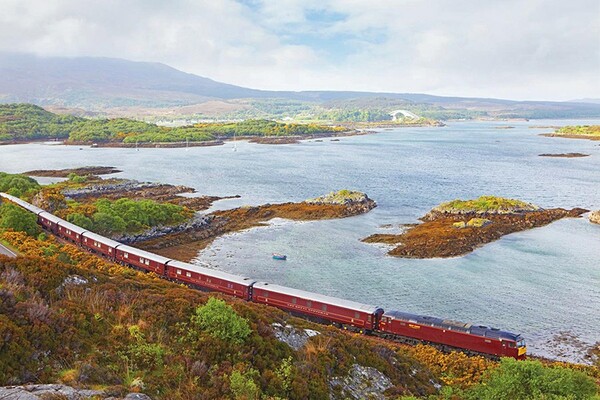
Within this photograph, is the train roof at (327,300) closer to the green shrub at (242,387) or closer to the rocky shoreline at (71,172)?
the green shrub at (242,387)

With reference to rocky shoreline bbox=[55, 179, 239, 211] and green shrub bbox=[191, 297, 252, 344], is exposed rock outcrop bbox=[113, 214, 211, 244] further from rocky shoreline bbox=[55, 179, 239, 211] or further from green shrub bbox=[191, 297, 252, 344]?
green shrub bbox=[191, 297, 252, 344]

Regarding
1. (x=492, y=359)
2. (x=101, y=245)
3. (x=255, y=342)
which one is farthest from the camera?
(x=101, y=245)

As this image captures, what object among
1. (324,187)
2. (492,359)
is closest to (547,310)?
(492,359)

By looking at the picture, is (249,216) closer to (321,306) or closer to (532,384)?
(321,306)

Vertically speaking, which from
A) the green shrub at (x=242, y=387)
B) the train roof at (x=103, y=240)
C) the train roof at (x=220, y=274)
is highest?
the green shrub at (x=242, y=387)

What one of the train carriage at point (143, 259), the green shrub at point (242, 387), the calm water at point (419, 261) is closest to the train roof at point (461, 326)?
the calm water at point (419, 261)

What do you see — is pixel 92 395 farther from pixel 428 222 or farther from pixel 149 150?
pixel 149 150
